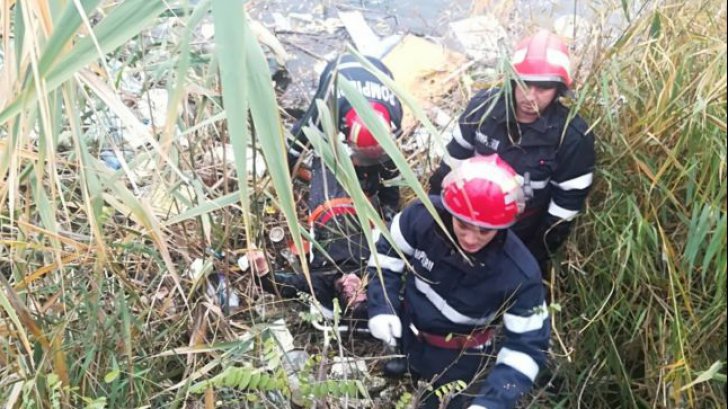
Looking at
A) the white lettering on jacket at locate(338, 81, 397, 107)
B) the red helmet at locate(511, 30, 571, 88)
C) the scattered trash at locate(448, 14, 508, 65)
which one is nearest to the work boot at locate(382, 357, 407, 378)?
the white lettering on jacket at locate(338, 81, 397, 107)

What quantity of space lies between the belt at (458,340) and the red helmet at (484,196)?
0.49 m

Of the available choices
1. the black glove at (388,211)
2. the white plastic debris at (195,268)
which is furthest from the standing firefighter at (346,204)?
the white plastic debris at (195,268)

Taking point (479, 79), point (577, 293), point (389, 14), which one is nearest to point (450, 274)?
point (577, 293)

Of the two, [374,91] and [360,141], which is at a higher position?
[374,91]

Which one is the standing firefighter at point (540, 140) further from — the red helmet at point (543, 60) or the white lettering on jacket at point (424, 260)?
the white lettering on jacket at point (424, 260)

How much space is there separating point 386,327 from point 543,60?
1138 mm

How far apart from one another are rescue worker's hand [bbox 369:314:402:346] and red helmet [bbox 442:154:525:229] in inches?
20.8

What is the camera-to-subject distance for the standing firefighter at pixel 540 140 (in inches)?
108

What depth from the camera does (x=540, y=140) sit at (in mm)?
2842

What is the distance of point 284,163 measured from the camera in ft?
4.34

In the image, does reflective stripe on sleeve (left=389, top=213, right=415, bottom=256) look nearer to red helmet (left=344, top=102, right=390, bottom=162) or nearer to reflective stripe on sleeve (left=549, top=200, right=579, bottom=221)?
red helmet (left=344, top=102, right=390, bottom=162)

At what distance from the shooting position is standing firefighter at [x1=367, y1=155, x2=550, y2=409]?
7.27ft

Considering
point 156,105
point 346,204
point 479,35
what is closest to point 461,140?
point 346,204

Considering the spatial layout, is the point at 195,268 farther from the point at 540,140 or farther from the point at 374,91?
the point at 540,140
